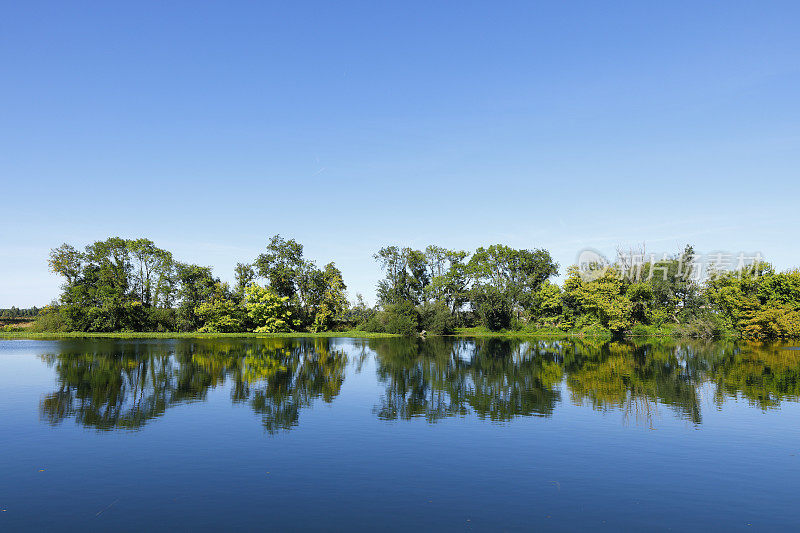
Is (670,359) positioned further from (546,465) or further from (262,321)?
(262,321)

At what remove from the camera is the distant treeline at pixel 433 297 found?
229 ft

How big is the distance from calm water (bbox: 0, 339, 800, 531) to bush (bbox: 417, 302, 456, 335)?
57.1 metres

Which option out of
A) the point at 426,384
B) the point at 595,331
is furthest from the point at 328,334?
the point at 426,384

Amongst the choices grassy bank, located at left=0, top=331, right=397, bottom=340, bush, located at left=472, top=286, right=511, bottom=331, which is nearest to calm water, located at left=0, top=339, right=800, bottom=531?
grassy bank, located at left=0, top=331, right=397, bottom=340

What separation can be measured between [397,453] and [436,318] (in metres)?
71.4

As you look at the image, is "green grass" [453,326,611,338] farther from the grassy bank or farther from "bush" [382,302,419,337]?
the grassy bank

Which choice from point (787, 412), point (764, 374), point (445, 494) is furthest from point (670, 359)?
point (445, 494)

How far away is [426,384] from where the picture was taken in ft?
84.6

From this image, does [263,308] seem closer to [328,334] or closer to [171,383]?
[328,334]

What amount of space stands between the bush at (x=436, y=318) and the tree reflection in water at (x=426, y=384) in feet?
143

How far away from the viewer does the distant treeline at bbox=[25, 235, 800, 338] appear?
6981 cm

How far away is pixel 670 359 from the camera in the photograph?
1499 inches

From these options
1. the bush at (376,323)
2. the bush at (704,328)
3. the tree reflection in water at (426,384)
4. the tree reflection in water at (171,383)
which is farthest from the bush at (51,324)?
the bush at (704,328)

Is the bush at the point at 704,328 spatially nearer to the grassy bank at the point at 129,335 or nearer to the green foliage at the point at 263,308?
the grassy bank at the point at 129,335
